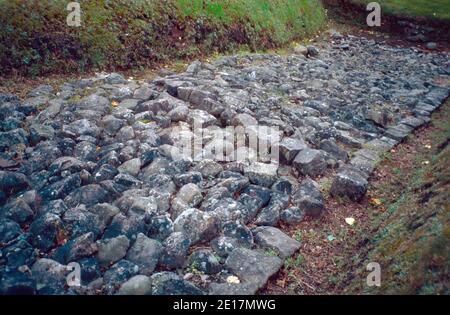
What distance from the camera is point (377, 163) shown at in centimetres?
740

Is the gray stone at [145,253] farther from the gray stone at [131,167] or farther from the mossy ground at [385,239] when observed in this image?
the gray stone at [131,167]

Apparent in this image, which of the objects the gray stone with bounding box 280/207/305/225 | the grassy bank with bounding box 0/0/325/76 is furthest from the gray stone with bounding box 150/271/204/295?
the grassy bank with bounding box 0/0/325/76

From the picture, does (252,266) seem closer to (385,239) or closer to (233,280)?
(233,280)

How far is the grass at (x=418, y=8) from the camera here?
21031 mm

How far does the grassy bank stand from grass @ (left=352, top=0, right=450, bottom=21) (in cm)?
1121

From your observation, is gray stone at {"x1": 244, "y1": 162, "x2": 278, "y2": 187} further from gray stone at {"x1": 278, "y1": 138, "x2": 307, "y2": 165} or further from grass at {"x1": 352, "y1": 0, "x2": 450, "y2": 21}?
grass at {"x1": 352, "y1": 0, "x2": 450, "y2": 21}

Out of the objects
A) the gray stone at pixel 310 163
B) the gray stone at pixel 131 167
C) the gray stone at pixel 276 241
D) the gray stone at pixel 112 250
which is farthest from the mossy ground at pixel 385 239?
the gray stone at pixel 131 167

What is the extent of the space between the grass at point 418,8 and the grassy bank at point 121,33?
441 inches

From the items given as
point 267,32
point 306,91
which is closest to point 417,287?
point 306,91

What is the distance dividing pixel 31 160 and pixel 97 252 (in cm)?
227

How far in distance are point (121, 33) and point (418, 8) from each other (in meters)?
18.8

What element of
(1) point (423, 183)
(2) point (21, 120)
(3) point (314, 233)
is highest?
(2) point (21, 120)

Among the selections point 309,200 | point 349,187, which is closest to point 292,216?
point 309,200
